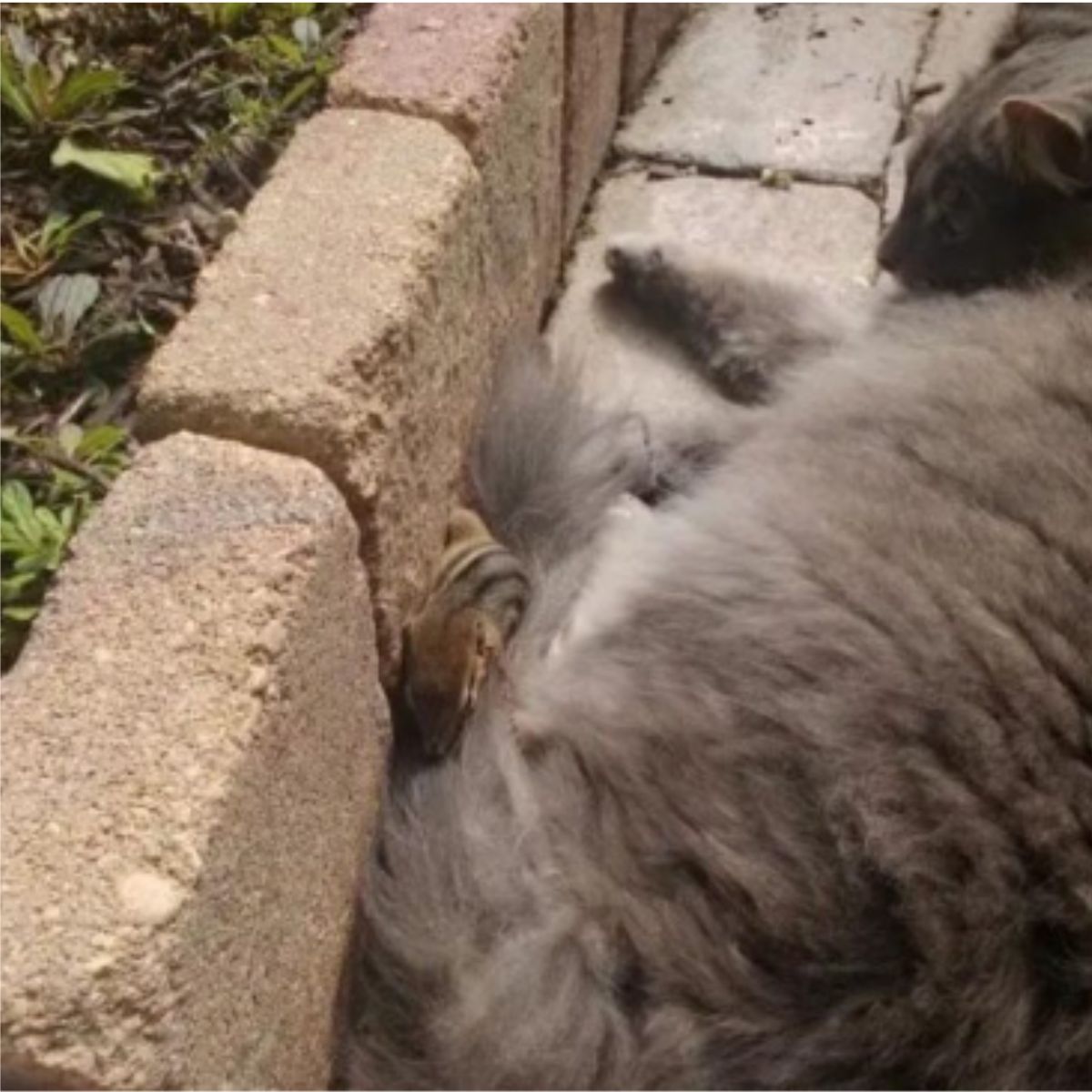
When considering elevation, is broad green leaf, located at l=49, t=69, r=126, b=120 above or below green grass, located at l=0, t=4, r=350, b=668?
above

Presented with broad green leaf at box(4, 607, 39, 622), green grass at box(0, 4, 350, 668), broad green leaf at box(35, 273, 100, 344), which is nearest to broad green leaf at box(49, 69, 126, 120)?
green grass at box(0, 4, 350, 668)

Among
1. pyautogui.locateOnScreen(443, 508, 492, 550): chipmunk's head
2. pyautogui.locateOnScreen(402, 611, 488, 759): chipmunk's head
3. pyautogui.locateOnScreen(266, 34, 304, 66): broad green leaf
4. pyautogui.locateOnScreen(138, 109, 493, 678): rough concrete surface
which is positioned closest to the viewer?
pyautogui.locateOnScreen(138, 109, 493, 678): rough concrete surface

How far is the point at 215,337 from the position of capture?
69.7 inches

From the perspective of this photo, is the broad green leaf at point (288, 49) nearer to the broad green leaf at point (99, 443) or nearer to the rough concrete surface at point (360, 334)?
the rough concrete surface at point (360, 334)

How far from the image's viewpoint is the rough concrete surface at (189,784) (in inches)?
49.1

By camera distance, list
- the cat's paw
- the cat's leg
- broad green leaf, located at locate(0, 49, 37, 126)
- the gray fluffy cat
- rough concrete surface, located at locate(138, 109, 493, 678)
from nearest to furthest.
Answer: the gray fluffy cat
rough concrete surface, located at locate(138, 109, 493, 678)
broad green leaf, located at locate(0, 49, 37, 126)
the cat's leg
the cat's paw

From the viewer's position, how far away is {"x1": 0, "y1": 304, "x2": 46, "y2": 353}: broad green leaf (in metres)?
1.99

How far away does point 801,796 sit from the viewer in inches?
62.1

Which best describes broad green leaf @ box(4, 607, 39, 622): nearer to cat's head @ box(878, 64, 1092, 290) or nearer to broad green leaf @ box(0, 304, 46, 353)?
broad green leaf @ box(0, 304, 46, 353)

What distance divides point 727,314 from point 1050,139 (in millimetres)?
541

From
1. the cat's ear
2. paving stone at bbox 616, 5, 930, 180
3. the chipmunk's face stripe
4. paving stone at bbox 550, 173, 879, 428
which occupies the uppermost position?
the cat's ear

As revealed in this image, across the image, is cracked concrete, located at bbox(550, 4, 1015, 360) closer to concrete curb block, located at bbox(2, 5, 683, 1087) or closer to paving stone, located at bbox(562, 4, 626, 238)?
paving stone, located at bbox(562, 4, 626, 238)

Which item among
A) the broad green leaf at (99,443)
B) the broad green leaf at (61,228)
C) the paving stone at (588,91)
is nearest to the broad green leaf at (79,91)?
the broad green leaf at (61,228)

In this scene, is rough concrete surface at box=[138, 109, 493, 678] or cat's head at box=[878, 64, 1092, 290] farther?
cat's head at box=[878, 64, 1092, 290]
